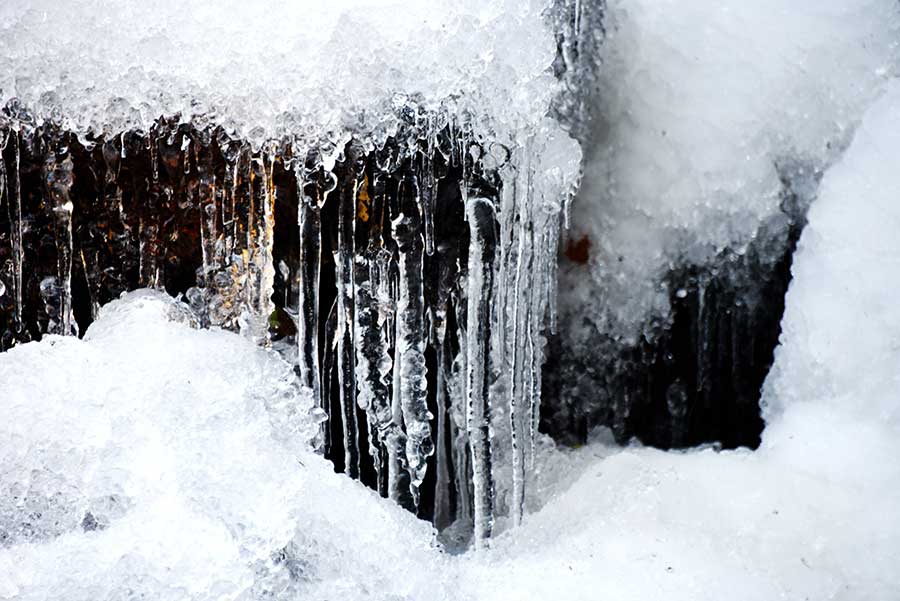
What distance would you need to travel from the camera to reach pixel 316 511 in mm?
1650

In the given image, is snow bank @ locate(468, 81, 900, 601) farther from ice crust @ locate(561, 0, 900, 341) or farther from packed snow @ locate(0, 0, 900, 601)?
ice crust @ locate(561, 0, 900, 341)

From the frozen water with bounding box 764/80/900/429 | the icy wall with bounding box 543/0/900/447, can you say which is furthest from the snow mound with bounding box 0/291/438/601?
the icy wall with bounding box 543/0/900/447

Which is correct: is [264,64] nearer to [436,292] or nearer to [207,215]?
[207,215]

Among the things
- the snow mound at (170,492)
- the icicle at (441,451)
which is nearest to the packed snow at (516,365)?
the snow mound at (170,492)

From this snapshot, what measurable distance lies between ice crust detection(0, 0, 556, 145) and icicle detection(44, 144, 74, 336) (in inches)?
3.9

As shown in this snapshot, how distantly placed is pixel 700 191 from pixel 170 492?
1572 mm

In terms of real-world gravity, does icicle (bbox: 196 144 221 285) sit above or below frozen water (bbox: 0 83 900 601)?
above

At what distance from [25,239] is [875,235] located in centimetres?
180

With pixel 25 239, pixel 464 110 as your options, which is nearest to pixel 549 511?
pixel 464 110

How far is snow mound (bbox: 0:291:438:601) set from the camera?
4.96ft

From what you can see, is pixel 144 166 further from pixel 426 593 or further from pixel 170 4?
pixel 426 593

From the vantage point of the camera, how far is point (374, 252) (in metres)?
2.09

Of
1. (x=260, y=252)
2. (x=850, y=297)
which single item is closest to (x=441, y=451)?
(x=260, y=252)

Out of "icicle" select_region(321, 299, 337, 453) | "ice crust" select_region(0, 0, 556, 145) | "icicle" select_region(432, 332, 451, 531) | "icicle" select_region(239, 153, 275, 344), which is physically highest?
"ice crust" select_region(0, 0, 556, 145)
